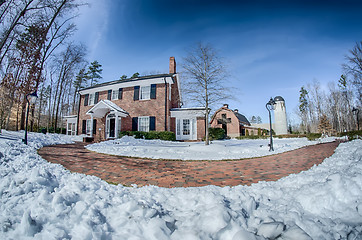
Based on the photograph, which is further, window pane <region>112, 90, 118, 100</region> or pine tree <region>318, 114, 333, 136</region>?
pine tree <region>318, 114, 333, 136</region>

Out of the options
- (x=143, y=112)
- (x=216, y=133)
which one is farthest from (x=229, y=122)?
(x=143, y=112)

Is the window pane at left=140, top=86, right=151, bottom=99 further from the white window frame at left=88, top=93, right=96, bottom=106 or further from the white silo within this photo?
the white silo

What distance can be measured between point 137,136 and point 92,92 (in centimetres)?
896

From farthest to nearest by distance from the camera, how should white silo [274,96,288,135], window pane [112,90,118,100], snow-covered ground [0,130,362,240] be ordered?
white silo [274,96,288,135] < window pane [112,90,118,100] < snow-covered ground [0,130,362,240]

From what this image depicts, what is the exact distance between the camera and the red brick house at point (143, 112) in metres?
14.1

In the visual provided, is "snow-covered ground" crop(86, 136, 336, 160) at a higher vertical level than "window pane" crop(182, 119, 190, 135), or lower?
lower

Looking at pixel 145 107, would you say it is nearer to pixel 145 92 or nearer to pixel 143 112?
pixel 143 112

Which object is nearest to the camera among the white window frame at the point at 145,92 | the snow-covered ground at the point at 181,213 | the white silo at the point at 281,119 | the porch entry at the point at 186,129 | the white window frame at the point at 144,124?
the snow-covered ground at the point at 181,213

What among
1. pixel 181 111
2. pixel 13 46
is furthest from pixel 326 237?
pixel 13 46

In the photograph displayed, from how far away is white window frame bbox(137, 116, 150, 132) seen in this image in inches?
562

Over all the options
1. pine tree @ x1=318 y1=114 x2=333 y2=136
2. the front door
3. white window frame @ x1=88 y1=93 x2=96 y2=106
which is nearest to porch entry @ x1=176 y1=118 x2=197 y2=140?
the front door

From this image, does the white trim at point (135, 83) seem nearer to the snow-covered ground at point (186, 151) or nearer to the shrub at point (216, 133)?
the shrub at point (216, 133)

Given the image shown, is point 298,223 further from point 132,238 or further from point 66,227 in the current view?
point 66,227

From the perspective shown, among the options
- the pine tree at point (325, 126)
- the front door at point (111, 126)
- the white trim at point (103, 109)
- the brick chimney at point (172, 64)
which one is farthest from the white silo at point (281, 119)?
the front door at point (111, 126)
